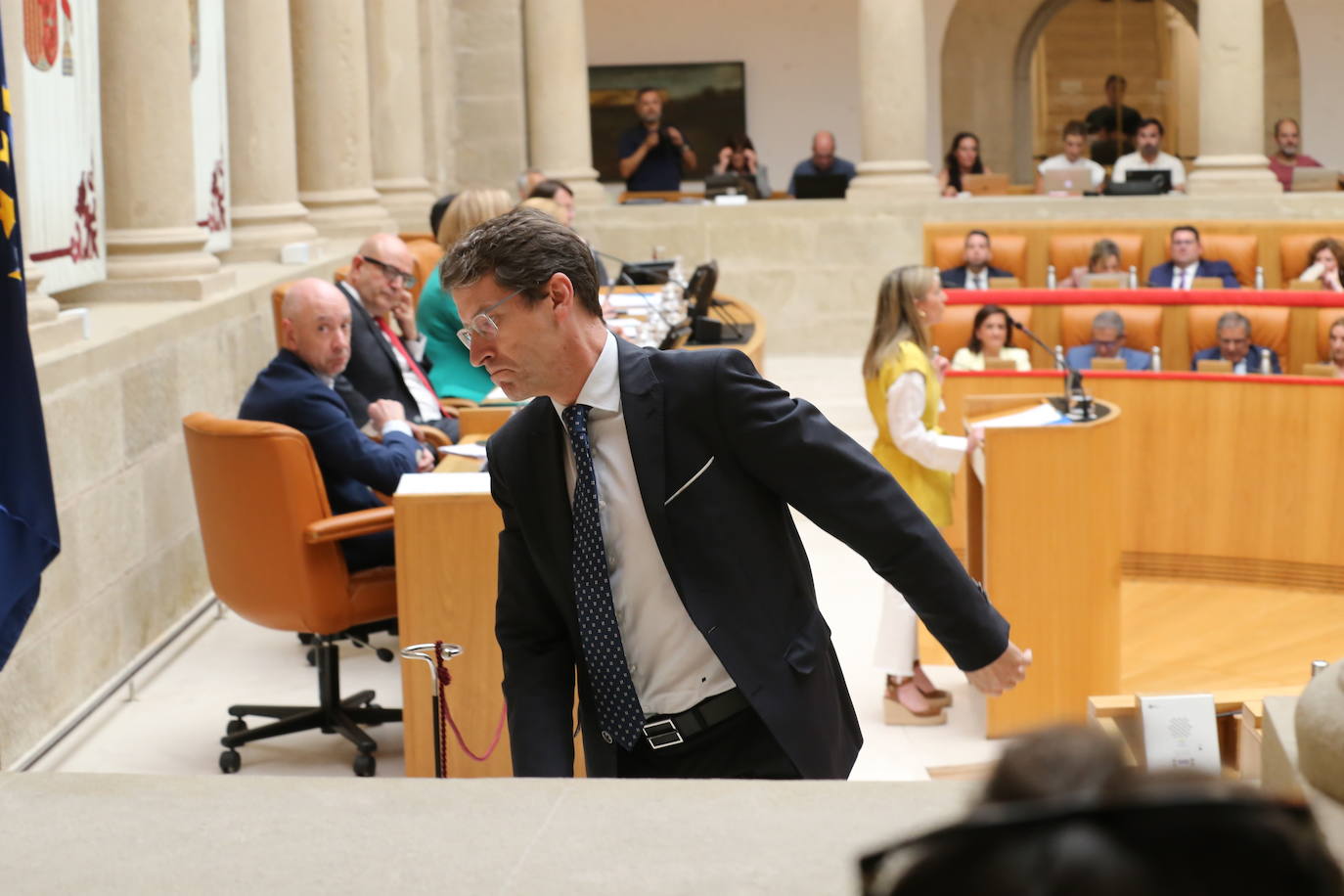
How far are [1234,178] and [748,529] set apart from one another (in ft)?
37.3

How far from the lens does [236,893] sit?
1.51 m

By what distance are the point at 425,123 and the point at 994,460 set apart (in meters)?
9.08

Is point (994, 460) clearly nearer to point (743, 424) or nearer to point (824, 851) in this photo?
point (743, 424)

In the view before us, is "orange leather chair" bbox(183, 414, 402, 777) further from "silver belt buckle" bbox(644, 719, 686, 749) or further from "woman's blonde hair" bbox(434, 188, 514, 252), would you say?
"silver belt buckle" bbox(644, 719, 686, 749)

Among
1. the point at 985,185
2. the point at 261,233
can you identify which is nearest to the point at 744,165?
the point at 985,185

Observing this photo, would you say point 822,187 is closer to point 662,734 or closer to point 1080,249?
point 1080,249

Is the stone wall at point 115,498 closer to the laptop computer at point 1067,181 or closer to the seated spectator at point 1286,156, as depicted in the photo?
the laptop computer at point 1067,181

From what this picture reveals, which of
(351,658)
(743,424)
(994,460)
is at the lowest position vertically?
(351,658)

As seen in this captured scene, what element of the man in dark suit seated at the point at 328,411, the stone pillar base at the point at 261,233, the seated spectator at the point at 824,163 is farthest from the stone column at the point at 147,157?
the seated spectator at the point at 824,163

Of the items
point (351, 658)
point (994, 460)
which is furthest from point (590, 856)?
point (351, 658)

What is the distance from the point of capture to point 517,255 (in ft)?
6.96

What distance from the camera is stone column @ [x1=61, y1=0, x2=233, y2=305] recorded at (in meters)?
6.67

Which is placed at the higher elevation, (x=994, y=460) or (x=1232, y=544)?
(x=994, y=460)

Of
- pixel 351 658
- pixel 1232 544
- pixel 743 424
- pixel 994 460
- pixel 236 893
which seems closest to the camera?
pixel 236 893
